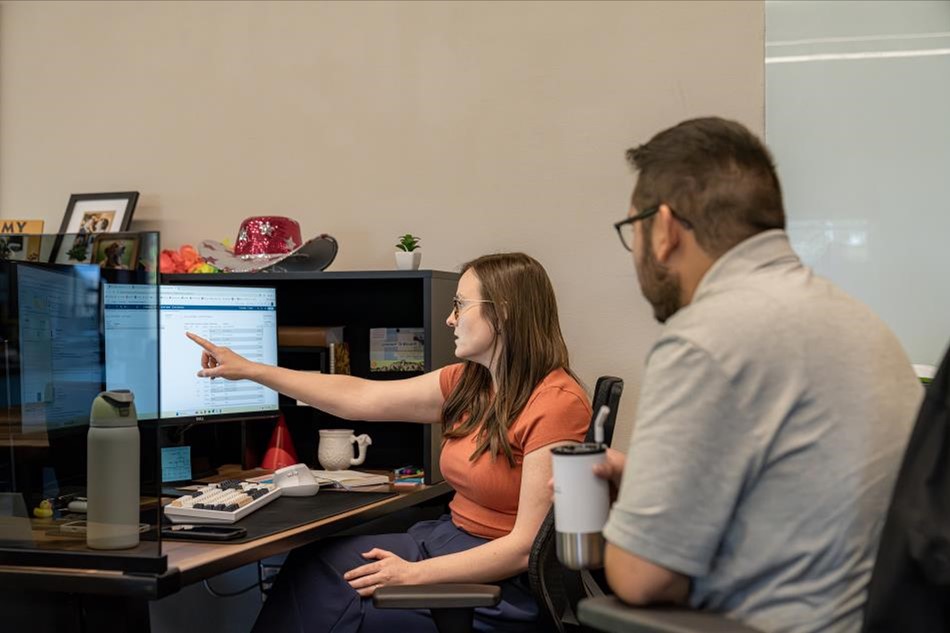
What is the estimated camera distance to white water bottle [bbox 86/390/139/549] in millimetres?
1698

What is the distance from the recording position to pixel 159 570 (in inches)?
64.7

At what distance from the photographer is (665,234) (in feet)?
4.47

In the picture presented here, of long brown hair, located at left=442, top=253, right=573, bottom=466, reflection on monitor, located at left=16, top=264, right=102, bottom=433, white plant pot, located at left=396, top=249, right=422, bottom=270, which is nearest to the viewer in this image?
reflection on monitor, located at left=16, top=264, right=102, bottom=433

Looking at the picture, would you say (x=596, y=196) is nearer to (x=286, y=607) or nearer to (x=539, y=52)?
(x=539, y=52)

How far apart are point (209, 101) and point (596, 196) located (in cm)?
131

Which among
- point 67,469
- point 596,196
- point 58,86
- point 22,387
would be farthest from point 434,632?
point 58,86

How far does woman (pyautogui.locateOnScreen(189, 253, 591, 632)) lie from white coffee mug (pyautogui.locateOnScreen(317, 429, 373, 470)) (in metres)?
0.39

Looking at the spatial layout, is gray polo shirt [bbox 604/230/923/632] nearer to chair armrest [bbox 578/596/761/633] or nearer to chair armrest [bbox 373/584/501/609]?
chair armrest [bbox 578/596/761/633]

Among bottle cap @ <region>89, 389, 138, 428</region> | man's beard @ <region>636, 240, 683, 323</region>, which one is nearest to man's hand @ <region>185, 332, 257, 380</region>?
bottle cap @ <region>89, 389, 138, 428</region>

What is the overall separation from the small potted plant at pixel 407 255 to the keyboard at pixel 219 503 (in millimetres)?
747

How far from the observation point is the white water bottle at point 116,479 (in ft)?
5.57

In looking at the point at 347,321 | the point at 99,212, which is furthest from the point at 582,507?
the point at 99,212

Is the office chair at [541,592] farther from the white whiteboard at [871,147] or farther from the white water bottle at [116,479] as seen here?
the white whiteboard at [871,147]

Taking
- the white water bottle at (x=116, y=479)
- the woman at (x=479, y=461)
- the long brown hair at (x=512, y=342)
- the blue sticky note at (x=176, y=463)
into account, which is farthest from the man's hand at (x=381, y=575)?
the blue sticky note at (x=176, y=463)
